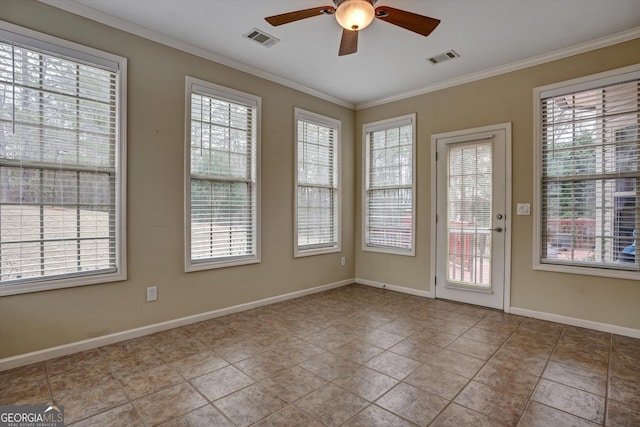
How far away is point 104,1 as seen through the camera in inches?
103

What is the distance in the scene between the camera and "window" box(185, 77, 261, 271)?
3.38 m

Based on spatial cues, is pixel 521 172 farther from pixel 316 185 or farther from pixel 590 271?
pixel 316 185

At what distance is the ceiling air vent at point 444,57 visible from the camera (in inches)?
136

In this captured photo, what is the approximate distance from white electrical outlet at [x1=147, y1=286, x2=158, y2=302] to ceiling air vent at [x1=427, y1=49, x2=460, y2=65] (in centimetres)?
367

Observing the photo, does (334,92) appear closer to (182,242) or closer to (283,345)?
(182,242)

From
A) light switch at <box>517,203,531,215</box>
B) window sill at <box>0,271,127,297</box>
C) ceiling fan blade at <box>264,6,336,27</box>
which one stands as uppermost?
ceiling fan blade at <box>264,6,336,27</box>

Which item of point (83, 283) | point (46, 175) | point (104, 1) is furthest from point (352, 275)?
point (104, 1)

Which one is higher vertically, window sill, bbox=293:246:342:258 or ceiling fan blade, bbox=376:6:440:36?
ceiling fan blade, bbox=376:6:440:36

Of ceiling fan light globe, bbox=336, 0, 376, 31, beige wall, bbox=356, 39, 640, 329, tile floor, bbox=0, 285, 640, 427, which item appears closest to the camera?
tile floor, bbox=0, 285, 640, 427

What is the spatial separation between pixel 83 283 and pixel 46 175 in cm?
90

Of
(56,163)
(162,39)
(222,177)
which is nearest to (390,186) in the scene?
(222,177)

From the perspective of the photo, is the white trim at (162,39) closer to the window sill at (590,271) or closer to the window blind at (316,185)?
the window blind at (316,185)

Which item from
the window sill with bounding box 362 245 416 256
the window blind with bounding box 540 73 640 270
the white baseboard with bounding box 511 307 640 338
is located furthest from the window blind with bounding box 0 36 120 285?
the window blind with bounding box 540 73 640 270

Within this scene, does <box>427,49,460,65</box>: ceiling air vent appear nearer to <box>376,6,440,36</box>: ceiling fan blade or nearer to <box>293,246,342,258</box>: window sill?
<box>376,6,440,36</box>: ceiling fan blade
